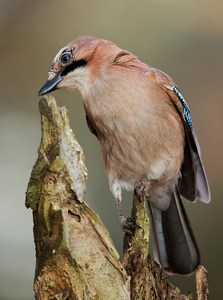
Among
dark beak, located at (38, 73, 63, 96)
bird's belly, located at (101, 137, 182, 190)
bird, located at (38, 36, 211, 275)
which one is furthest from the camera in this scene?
bird's belly, located at (101, 137, 182, 190)

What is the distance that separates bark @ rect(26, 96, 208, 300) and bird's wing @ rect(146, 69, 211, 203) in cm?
148

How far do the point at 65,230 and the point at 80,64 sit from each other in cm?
149

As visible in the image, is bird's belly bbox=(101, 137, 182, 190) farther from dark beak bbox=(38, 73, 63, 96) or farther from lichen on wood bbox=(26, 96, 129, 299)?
lichen on wood bbox=(26, 96, 129, 299)

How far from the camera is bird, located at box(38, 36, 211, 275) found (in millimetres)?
3793

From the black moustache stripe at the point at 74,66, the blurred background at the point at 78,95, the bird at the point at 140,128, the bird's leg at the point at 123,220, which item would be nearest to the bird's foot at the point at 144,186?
the bird at the point at 140,128

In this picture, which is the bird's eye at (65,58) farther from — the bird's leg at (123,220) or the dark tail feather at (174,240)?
the dark tail feather at (174,240)

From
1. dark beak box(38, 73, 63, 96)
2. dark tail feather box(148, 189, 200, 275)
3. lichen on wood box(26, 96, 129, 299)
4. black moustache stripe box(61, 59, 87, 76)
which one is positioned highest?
black moustache stripe box(61, 59, 87, 76)

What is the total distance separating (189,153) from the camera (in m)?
4.21

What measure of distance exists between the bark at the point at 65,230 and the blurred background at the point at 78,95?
96.0 inches

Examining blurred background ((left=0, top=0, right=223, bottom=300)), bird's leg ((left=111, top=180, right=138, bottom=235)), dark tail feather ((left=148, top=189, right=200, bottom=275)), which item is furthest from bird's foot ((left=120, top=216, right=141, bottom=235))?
blurred background ((left=0, top=0, right=223, bottom=300))

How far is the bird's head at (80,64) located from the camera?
3.70m

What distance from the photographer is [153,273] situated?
2.90 m

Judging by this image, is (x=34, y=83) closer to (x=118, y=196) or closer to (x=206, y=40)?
(x=206, y=40)

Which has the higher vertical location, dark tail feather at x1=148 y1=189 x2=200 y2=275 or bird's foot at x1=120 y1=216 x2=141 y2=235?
dark tail feather at x1=148 y1=189 x2=200 y2=275
